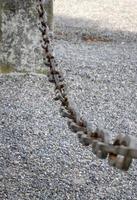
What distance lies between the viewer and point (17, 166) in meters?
2.66

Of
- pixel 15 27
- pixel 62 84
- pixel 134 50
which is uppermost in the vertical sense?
pixel 62 84

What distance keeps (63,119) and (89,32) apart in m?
3.83

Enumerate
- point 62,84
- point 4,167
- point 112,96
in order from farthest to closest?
point 112,96 → point 4,167 → point 62,84

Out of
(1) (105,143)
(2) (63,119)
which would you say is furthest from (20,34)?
(1) (105,143)

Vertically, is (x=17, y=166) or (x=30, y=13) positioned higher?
(x=30, y=13)

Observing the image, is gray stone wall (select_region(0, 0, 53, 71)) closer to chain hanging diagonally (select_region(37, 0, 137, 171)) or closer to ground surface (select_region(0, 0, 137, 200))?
ground surface (select_region(0, 0, 137, 200))

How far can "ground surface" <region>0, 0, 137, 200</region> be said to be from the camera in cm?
248

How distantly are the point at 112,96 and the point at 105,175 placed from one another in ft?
5.15

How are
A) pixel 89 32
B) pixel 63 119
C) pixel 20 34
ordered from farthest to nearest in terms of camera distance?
1. pixel 89 32
2. pixel 20 34
3. pixel 63 119

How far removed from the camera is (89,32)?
7.12m

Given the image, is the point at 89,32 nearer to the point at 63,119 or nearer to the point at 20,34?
the point at 20,34

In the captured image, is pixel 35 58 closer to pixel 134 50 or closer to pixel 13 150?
pixel 13 150

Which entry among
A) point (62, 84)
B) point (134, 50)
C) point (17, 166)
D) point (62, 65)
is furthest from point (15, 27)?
point (62, 84)

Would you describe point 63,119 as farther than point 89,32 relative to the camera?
No
